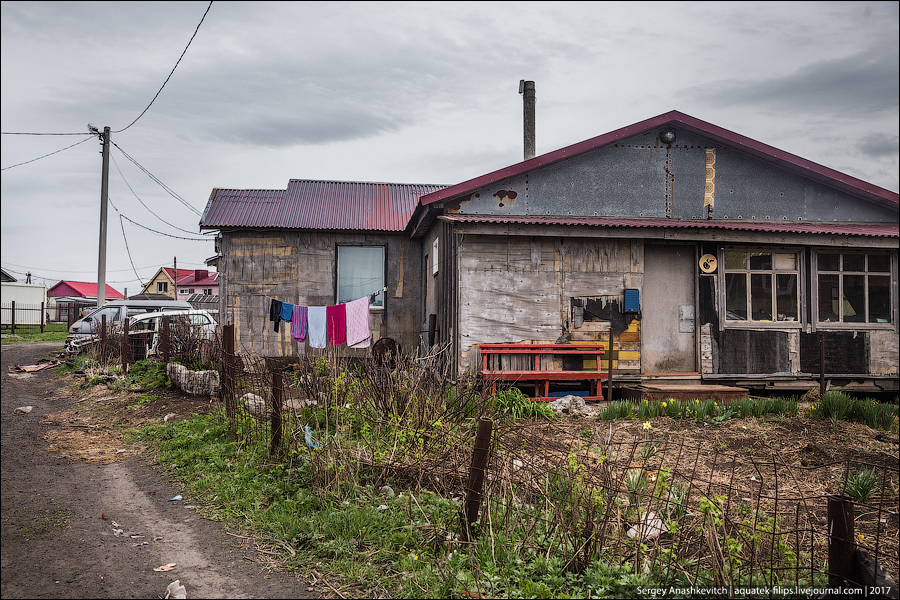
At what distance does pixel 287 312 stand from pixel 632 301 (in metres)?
7.00

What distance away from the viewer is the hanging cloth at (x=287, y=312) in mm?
12992

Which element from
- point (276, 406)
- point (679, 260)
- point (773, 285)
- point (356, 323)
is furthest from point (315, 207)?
point (773, 285)

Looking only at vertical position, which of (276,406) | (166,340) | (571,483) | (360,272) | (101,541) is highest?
(360,272)

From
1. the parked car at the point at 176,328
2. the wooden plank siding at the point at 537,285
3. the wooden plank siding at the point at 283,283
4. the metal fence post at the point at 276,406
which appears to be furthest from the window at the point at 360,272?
the metal fence post at the point at 276,406

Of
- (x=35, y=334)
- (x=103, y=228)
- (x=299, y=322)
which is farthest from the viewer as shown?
(x=35, y=334)

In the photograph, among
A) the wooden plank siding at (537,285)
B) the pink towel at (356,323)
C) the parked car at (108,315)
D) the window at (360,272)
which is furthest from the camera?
the parked car at (108,315)

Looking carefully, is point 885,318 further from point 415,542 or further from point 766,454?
point 415,542

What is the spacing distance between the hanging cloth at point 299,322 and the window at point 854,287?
398 inches

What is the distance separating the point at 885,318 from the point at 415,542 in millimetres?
11336

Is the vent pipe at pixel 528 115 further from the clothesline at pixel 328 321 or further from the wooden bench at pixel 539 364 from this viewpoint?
the wooden bench at pixel 539 364

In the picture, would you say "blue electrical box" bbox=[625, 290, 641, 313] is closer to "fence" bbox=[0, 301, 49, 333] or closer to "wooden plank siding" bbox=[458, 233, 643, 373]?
"wooden plank siding" bbox=[458, 233, 643, 373]

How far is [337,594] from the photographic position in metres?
3.78

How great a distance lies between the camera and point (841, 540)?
3.16m

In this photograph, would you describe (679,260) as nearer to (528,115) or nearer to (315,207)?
(528,115)
